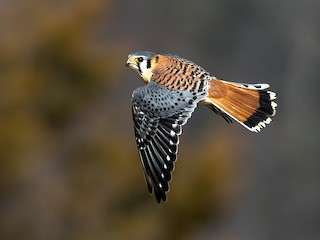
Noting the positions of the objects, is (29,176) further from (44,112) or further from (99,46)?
(99,46)

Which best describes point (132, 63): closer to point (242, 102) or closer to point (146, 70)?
point (146, 70)

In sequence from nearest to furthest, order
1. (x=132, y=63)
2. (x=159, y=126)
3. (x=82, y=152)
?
(x=159, y=126)
(x=132, y=63)
(x=82, y=152)

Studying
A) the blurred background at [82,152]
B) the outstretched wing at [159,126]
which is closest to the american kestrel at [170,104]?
the outstretched wing at [159,126]

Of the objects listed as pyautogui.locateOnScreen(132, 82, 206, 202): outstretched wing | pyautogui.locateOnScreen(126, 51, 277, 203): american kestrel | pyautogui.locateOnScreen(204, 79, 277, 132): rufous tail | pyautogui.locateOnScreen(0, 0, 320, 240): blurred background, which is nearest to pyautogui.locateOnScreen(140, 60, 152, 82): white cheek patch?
pyautogui.locateOnScreen(126, 51, 277, 203): american kestrel

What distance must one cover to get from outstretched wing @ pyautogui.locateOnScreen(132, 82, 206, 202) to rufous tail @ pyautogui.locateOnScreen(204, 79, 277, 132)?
0.17 meters

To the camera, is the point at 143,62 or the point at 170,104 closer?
the point at 170,104

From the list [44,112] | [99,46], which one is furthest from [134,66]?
[99,46]

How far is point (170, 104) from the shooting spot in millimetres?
5488

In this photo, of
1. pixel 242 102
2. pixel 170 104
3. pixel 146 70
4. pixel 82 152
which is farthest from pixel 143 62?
pixel 82 152

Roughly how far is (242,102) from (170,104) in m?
0.42

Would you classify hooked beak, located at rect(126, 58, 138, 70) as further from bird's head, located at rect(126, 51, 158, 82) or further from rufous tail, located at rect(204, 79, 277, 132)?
rufous tail, located at rect(204, 79, 277, 132)

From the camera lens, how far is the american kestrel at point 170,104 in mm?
5402

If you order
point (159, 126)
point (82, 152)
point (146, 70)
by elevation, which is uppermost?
point (82, 152)

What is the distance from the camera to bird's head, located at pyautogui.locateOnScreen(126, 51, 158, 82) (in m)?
5.68
